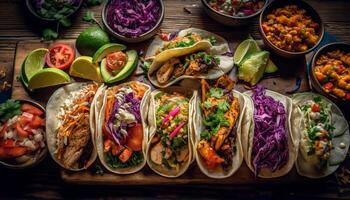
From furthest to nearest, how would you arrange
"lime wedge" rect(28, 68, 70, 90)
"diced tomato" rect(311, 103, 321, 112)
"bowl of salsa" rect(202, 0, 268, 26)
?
1. "bowl of salsa" rect(202, 0, 268, 26)
2. "lime wedge" rect(28, 68, 70, 90)
3. "diced tomato" rect(311, 103, 321, 112)

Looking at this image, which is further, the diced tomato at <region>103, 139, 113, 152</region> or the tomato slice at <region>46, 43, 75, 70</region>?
the tomato slice at <region>46, 43, 75, 70</region>

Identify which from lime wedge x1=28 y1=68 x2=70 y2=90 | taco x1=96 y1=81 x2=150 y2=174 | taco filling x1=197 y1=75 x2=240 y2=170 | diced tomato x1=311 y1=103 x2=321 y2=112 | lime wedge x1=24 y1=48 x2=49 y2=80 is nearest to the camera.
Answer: taco filling x1=197 y1=75 x2=240 y2=170

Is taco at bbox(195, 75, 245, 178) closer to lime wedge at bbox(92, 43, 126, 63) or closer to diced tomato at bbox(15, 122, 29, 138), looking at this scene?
lime wedge at bbox(92, 43, 126, 63)

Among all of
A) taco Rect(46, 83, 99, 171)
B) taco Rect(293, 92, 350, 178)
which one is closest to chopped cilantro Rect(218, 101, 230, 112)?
taco Rect(293, 92, 350, 178)

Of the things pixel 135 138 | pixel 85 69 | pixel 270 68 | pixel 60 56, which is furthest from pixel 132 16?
pixel 270 68

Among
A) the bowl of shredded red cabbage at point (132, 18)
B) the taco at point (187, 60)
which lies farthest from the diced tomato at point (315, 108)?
the bowl of shredded red cabbage at point (132, 18)

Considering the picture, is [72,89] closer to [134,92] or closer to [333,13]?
[134,92]

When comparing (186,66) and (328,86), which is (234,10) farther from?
(328,86)

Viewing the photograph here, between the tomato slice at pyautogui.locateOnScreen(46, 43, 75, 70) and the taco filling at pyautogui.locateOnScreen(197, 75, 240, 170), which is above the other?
the tomato slice at pyautogui.locateOnScreen(46, 43, 75, 70)
